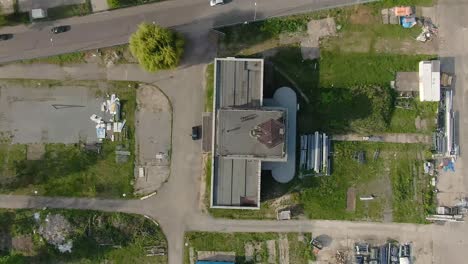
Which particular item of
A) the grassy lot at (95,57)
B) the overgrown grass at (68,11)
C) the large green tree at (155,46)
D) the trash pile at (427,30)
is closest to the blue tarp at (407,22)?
the trash pile at (427,30)

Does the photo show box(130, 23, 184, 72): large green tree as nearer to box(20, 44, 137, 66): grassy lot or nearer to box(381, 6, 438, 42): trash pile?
box(20, 44, 137, 66): grassy lot

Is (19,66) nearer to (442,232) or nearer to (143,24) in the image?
(143,24)

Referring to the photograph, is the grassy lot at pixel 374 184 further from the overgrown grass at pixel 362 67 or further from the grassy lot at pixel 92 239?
the grassy lot at pixel 92 239

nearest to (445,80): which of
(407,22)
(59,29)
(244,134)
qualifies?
(407,22)

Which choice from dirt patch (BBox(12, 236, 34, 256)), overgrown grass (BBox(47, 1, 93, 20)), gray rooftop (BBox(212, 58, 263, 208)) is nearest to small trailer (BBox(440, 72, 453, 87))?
gray rooftop (BBox(212, 58, 263, 208))

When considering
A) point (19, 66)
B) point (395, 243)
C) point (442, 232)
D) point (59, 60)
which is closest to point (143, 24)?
point (59, 60)

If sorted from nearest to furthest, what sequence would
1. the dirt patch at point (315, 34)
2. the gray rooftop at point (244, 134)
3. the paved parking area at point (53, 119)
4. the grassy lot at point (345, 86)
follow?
1. the gray rooftop at point (244, 134)
2. the grassy lot at point (345, 86)
3. the dirt patch at point (315, 34)
4. the paved parking area at point (53, 119)
